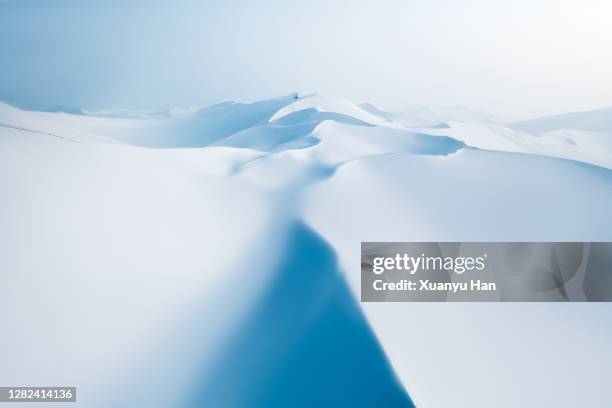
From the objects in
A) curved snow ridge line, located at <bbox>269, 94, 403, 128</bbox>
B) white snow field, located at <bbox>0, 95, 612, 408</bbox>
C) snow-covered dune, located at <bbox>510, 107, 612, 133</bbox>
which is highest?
curved snow ridge line, located at <bbox>269, 94, 403, 128</bbox>

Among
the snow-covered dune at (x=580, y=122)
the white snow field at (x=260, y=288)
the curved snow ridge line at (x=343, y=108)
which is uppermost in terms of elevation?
the curved snow ridge line at (x=343, y=108)

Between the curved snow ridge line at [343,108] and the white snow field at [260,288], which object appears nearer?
the white snow field at [260,288]

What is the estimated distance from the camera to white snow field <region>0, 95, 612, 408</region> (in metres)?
1.67

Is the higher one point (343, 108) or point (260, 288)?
point (343, 108)

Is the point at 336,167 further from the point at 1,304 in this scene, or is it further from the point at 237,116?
the point at 237,116

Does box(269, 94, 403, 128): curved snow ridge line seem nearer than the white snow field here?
No

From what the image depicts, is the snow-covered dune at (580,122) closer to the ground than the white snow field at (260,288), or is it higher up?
higher up

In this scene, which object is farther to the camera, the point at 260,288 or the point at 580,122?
the point at 580,122

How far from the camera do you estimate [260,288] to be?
77.0 inches

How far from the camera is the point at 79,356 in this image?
177 centimetres

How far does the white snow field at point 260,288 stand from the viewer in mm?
1673

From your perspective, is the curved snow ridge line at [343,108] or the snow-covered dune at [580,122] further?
the curved snow ridge line at [343,108]

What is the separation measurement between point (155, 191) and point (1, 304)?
2.70 feet

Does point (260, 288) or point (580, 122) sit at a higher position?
point (580, 122)
